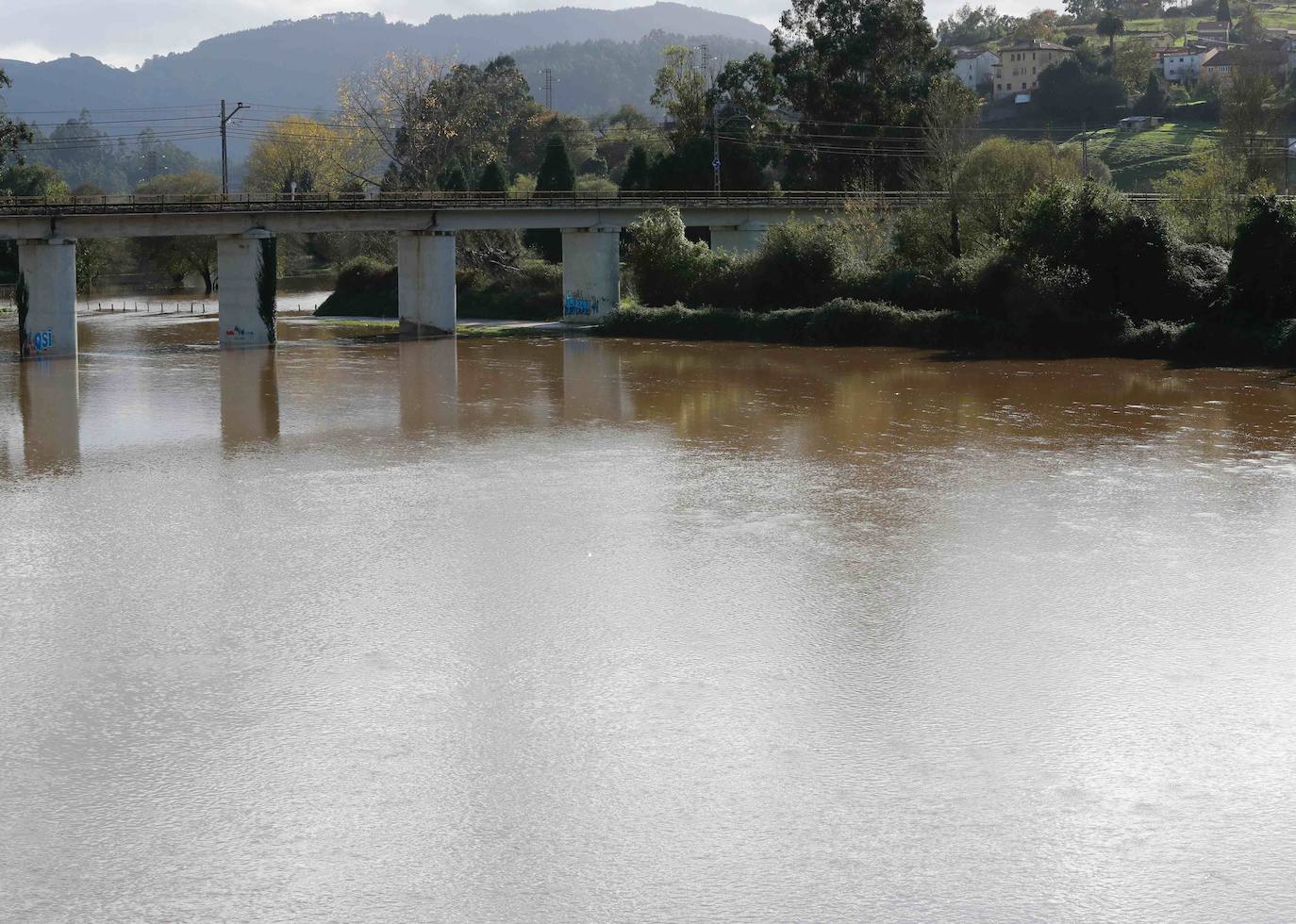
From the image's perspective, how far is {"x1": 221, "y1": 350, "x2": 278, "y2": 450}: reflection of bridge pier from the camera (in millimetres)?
34938

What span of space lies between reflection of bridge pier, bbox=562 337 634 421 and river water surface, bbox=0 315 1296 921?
22.4 feet

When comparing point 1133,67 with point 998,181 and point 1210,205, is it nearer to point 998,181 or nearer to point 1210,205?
point 1210,205

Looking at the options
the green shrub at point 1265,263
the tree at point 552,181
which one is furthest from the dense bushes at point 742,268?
the green shrub at point 1265,263

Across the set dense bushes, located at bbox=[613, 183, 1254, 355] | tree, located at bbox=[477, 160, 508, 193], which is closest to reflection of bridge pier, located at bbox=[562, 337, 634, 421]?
dense bushes, located at bbox=[613, 183, 1254, 355]

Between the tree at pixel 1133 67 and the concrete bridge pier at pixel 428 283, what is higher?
the tree at pixel 1133 67

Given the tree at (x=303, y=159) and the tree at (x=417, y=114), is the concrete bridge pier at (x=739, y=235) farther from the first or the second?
the tree at (x=303, y=159)

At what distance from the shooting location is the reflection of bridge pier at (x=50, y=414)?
31562 mm

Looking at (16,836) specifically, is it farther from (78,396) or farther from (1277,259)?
(1277,259)

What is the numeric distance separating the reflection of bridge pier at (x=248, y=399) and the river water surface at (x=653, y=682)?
108 inches

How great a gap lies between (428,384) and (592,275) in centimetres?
2935

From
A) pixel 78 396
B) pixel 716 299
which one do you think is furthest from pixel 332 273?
pixel 78 396

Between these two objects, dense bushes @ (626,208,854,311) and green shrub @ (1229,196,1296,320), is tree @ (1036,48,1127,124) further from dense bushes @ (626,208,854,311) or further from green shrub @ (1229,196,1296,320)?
green shrub @ (1229,196,1296,320)

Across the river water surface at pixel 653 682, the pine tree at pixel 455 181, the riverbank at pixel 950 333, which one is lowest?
the river water surface at pixel 653 682

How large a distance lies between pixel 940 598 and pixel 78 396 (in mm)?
35035
